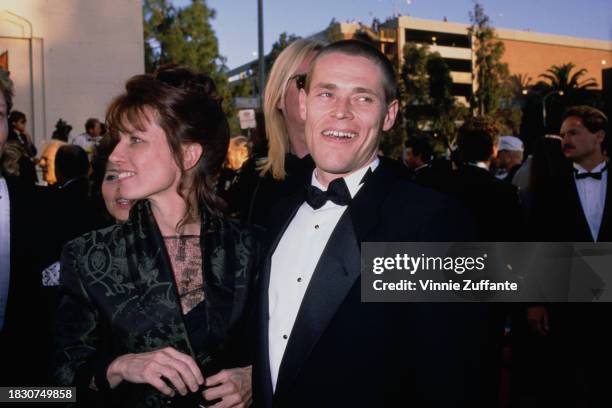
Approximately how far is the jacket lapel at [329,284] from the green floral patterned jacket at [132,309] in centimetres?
45

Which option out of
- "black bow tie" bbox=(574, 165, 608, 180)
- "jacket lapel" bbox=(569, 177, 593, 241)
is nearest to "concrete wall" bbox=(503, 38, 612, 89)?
"black bow tie" bbox=(574, 165, 608, 180)

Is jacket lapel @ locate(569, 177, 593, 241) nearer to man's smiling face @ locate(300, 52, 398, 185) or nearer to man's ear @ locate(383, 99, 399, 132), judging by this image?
man's ear @ locate(383, 99, 399, 132)

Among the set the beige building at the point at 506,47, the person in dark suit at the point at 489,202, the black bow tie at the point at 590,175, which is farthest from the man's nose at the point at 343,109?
the beige building at the point at 506,47

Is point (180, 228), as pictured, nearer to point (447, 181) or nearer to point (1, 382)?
point (1, 382)

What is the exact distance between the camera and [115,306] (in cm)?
222

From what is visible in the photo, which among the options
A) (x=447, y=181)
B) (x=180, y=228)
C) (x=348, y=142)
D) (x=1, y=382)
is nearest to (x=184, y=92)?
(x=180, y=228)

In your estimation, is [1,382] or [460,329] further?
[1,382]

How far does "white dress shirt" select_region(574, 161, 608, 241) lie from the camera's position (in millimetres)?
5223

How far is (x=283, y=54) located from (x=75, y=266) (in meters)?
1.78

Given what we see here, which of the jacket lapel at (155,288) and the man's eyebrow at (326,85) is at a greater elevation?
the man's eyebrow at (326,85)

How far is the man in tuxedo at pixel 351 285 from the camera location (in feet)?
5.91

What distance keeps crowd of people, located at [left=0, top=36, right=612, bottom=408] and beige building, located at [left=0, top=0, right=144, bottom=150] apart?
12.3 m

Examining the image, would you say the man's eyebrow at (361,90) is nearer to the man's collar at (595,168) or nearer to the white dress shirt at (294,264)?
the white dress shirt at (294,264)

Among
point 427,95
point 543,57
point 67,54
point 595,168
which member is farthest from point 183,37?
point 543,57
